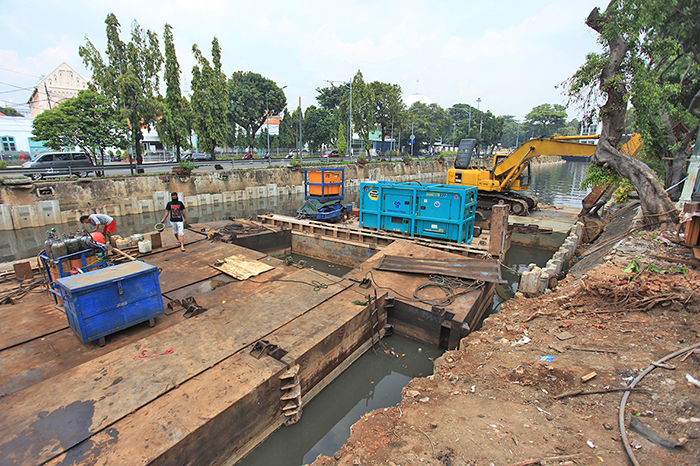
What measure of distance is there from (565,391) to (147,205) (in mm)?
23647

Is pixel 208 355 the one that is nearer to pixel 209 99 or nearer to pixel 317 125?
pixel 209 99

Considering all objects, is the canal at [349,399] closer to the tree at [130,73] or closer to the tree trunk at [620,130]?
the tree trunk at [620,130]

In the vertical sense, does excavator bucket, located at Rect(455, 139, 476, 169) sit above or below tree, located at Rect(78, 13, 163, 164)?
below

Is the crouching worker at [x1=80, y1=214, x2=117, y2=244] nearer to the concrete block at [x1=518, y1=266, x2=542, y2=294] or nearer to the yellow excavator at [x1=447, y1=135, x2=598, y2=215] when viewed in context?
the concrete block at [x1=518, y1=266, x2=542, y2=294]

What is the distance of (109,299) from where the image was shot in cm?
499

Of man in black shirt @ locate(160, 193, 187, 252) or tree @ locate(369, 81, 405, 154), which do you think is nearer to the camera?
man in black shirt @ locate(160, 193, 187, 252)

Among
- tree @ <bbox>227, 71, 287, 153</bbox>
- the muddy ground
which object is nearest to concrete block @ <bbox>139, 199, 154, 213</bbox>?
the muddy ground

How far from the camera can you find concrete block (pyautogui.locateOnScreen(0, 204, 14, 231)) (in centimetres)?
1577

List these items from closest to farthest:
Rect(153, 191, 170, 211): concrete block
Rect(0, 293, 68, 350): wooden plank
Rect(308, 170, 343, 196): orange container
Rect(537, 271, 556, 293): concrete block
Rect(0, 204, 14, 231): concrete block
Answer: Rect(0, 293, 68, 350): wooden plank, Rect(537, 271, 556, 293): concrete block, Rect(308, 170, 343, 196): orange container, Rect(0, 204, 14, 231): concrete block, Rect(153, 191, 170, 211): concrete block

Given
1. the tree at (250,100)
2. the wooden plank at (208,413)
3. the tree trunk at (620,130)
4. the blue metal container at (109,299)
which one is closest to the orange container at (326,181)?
the blue metal container at (109,299)

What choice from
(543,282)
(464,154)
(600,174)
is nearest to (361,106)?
(464,154)

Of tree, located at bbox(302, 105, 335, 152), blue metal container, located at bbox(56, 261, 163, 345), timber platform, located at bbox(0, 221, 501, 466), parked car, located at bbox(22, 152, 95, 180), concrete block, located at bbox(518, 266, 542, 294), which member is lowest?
concrete block, located at bbox(518, 266, 542, 294)

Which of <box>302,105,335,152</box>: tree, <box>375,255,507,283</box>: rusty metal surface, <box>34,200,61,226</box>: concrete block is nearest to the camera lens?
<box>375,255,507,283</box>: rusty metal surface

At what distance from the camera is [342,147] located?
4216 cm
